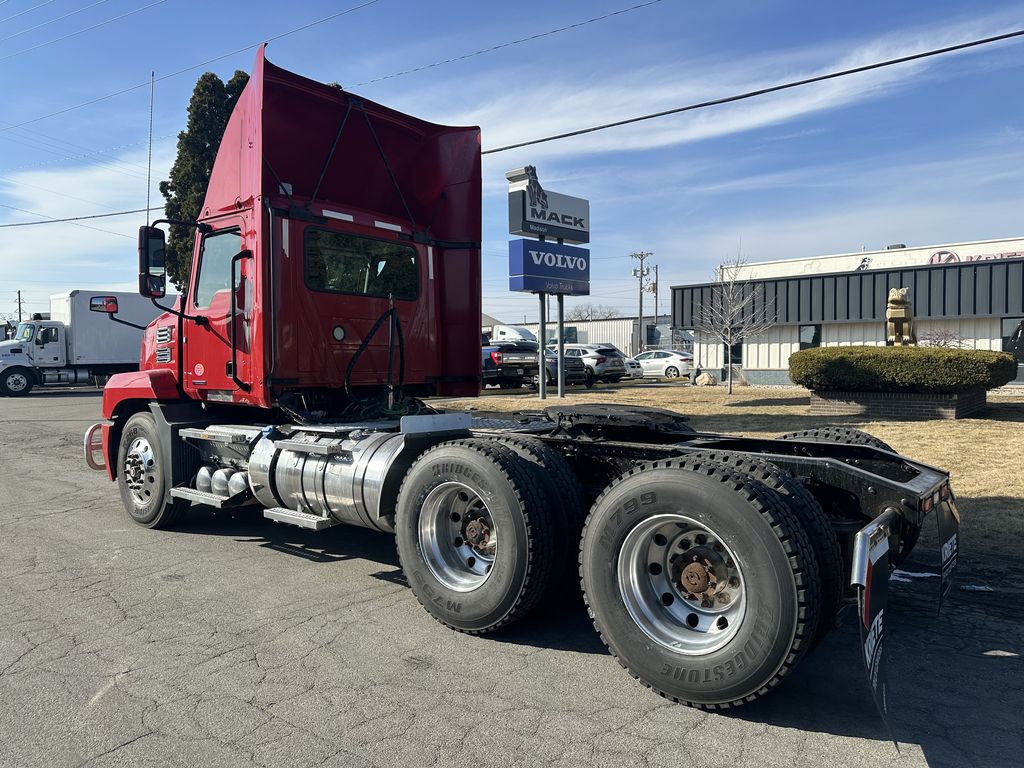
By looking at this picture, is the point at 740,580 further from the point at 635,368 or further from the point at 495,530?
the point at 635,368

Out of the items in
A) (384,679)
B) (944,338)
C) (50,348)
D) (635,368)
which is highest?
(944,338)

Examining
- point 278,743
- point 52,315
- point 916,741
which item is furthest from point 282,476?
point 52,315

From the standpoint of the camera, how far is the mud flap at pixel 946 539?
3.91 meters

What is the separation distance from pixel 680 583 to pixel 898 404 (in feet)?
41.1

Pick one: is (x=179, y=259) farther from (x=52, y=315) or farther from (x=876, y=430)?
(x=876, y=430)

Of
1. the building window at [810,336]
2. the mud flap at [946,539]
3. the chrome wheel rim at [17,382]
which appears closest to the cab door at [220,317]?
the mud flap at [946,539]

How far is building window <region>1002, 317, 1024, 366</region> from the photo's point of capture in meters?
25.5

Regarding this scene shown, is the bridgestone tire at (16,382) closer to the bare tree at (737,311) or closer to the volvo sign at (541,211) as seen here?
the volvo sign at (541,211)

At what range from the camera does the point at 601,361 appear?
27.9 metres

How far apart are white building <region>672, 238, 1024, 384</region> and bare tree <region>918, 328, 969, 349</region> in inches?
3.1

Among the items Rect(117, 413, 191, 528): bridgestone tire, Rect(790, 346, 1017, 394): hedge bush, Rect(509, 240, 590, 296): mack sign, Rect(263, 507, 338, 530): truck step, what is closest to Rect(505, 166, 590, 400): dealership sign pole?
Rect(509, 240, 590, 296): mack sign

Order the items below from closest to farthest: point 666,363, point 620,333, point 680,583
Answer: point 680,583 → point 666,363 → point 620,333

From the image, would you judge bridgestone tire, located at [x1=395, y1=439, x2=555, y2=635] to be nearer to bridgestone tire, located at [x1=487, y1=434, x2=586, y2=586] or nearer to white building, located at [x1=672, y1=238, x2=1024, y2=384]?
bridgestone tire, located at [x1=487, y1=434, x2=586, y2=586]

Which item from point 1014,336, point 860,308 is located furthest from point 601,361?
point 1014,336
